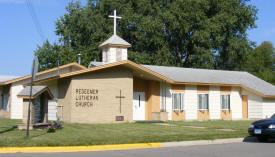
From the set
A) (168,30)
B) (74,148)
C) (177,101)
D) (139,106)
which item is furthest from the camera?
(168,30)

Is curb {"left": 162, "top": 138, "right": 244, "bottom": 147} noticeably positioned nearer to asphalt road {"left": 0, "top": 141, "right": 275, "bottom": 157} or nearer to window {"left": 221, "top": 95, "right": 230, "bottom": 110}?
asphalt road {"left": 0, "top": 141, "right": 275, "bottom": 157}

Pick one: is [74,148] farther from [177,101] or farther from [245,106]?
[245,106]

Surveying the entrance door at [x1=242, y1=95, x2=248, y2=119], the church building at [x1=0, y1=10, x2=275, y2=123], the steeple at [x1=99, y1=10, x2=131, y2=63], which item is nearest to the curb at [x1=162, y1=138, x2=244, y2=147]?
the church building at [x1=0, y1=10, x2=275, y2=123]

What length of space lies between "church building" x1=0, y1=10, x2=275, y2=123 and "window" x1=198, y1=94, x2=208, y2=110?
76 mm

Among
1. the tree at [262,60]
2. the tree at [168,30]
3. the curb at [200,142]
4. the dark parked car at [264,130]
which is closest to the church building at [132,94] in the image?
the curb at [200,142]

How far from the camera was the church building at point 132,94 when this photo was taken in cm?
2147

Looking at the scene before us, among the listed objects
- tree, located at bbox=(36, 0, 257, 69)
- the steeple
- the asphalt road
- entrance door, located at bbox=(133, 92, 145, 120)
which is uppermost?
tree, located at bbox=(36, 0, 257, 69)

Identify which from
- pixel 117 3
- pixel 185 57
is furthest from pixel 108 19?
pixel 185 57

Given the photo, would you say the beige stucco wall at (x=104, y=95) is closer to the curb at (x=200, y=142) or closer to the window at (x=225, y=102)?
the window at (x=225, y=102)

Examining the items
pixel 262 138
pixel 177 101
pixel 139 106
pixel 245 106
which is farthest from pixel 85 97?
pixel 245 106

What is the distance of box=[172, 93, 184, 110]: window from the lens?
86.1 feet

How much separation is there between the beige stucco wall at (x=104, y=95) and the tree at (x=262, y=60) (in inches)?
2007

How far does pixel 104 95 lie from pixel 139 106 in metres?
4.44

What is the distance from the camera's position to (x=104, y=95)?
22.1m
